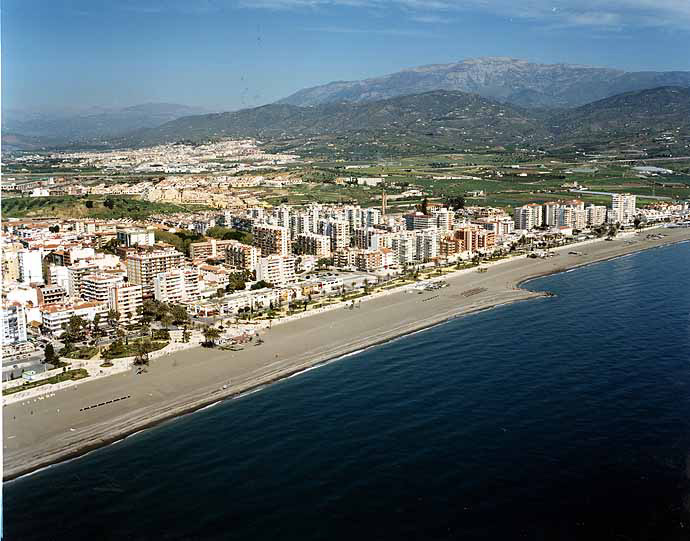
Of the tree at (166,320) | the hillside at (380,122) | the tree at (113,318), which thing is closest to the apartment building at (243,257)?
the tree at (166,320)

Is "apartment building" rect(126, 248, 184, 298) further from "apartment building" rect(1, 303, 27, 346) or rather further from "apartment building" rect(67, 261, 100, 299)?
"apartment building" rect(1, 303, 27, 346)

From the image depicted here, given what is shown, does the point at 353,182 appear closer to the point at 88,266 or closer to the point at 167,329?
the point at 88,266

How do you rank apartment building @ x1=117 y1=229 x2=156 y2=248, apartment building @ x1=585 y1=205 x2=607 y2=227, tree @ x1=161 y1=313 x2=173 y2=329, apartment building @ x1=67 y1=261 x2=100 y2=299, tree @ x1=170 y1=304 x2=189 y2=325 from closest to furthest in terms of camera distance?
tree @ x1=161 y1=313 x2=173 y2=329 → tree @ x1=170 y1=304 x2=189 y2=325 → apartment building @ x1=67 y1=261 x2=100 y2=299 → apartment building @ x1=117 y1=229 x2=156 y2=248 → apartment building @ x1=585 y1=205 x2=607 y2=227

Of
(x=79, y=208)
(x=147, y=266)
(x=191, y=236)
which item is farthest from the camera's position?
(x=79, y=208)

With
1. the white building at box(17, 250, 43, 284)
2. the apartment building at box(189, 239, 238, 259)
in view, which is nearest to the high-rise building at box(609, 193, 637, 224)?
the apartment building at box(189, 239, 238, 259)

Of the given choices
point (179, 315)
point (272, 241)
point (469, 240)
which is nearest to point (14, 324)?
point (179, 315)

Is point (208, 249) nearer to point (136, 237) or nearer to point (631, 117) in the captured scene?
point (136, 237)
